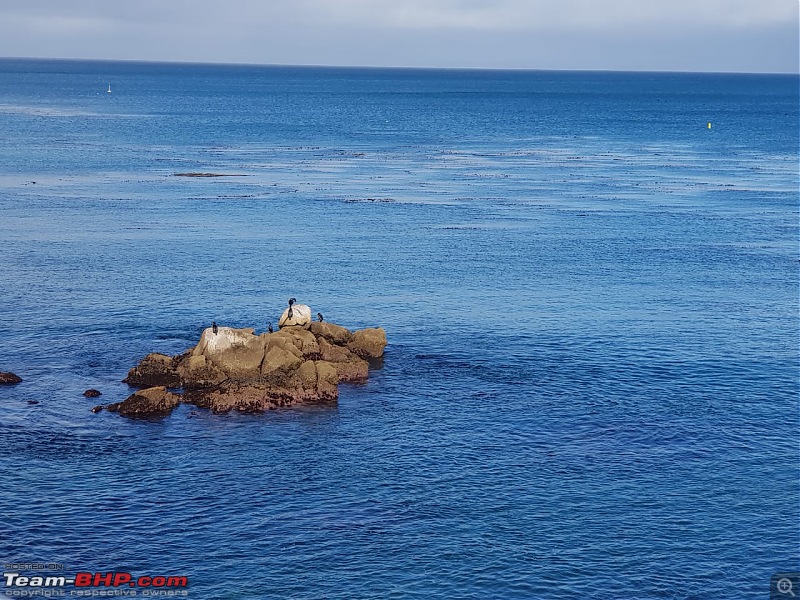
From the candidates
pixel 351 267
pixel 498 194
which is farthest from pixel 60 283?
pixel 498 194

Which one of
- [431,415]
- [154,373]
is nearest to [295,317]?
[154,373]

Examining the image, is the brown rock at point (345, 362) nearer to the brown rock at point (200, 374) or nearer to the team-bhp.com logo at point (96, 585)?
the brown rock at point (200, 374)

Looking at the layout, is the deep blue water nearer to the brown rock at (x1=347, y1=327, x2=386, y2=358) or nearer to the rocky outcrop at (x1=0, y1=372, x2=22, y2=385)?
the rocky outcrop at (x1=0, y1=372, x2=22, y2=385)

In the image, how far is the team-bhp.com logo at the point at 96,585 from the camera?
167 ft

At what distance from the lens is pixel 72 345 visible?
3467 inches

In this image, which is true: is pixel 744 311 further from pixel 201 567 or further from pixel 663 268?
pixel 201 567

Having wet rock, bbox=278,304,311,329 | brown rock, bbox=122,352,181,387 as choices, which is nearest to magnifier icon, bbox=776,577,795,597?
wet rock, bbox=278,304,311,329

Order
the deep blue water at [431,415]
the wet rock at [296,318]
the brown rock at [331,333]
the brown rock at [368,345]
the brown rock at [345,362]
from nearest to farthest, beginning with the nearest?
the deep blue water at [431,415] → the brown rock at [345,362] → the brown rock at [368,345] → the brown rock at [331,333] → the wet rock at [296,318]

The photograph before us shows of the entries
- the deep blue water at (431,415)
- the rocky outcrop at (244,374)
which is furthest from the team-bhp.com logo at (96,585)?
the rocky outcrop at (244,374)

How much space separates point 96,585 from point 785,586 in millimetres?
34725

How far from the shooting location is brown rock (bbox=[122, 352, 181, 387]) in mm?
79188

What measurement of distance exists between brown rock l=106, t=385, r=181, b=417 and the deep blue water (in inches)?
51.3

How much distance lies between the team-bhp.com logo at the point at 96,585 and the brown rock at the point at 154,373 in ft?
90.9

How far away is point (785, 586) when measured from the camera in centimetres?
5356
